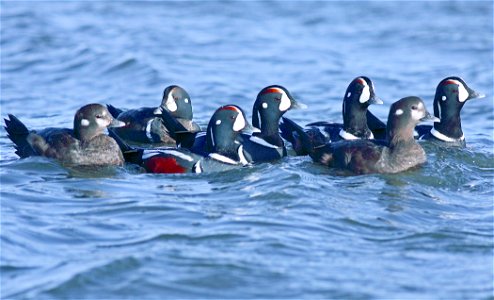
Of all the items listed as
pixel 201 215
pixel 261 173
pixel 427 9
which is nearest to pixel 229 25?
pixel 427 9

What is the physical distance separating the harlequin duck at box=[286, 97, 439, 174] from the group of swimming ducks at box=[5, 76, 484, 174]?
0.01 metres

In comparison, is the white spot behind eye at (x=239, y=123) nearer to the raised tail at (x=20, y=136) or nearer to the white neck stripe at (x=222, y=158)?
the white neck stripe at (x=222, y=158)

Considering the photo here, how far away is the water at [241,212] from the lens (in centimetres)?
950

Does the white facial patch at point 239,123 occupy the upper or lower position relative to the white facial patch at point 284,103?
lower

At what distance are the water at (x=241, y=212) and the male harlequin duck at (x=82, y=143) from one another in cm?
20

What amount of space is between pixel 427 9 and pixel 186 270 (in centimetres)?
2092

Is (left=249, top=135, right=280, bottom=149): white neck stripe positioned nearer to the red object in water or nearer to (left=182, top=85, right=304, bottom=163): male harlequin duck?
(left=182, top=85, right=304, bottom=163): male harlequin duck

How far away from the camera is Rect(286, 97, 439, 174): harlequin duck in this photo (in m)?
13.3

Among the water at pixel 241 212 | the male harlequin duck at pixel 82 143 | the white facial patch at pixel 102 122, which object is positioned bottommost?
the water at pixel 241 212

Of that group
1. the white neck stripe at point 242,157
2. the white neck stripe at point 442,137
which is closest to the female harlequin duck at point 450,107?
the white neck stripe at point 442,137

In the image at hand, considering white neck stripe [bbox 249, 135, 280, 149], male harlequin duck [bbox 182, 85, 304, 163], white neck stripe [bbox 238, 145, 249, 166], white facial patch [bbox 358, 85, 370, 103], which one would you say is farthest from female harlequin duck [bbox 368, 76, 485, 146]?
white neck stripe [bbox 238, 145, 249, 166]

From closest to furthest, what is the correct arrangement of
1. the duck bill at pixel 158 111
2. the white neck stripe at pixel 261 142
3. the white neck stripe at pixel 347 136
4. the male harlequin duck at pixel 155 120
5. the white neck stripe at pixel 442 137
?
1. the white neck stripe at pixel 261 142
2. the white neck stripe at pixel 347 136
3. the white neck stripe at pixel 442 137
4. the duck bill at pixel 158 111
5. the male harlequin duck at pixel 155 120

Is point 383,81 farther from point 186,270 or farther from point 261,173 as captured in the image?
point 186,270

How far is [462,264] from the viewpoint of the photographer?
10.1 meters
